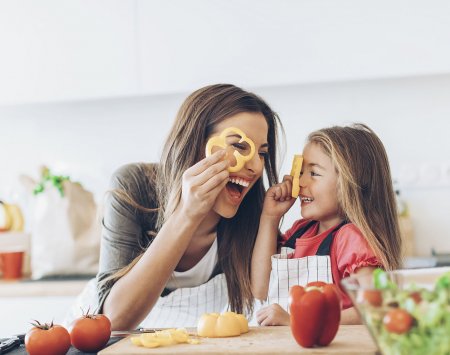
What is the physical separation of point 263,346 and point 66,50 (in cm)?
195

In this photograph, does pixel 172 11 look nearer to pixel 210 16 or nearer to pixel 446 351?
pixel 210 16

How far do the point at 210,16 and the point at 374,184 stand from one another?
1173mm

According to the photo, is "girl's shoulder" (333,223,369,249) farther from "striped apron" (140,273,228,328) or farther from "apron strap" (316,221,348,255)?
"striped apron" (140,273,228,328)

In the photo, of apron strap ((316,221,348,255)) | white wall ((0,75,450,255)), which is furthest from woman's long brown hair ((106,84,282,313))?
white wall ((0,75,450,255))

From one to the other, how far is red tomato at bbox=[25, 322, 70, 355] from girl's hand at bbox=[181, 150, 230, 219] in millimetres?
480

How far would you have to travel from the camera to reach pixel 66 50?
2742 mm

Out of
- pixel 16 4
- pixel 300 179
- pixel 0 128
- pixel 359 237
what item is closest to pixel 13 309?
pixel 0 128

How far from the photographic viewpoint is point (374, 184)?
171cm

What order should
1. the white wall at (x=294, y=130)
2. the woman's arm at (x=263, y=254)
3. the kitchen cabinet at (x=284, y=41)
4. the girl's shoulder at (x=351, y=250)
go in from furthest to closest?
the white wall at (x=294, y=130)
the kitchen cabinet at (x=284, y=41)
the woman's arm at (x=263, y=254)
the girl's shoulder at (x=351, y=250)

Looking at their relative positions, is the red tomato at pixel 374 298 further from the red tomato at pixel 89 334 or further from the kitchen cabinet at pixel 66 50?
the kitchen cabinet at pixel 66 50

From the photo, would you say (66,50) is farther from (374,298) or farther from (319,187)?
(374,298)

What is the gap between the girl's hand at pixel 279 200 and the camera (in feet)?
5.80

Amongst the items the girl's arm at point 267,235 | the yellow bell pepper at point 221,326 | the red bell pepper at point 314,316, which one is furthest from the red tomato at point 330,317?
the girl's arm at point 267,235

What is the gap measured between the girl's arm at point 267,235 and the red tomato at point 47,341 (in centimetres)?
71
